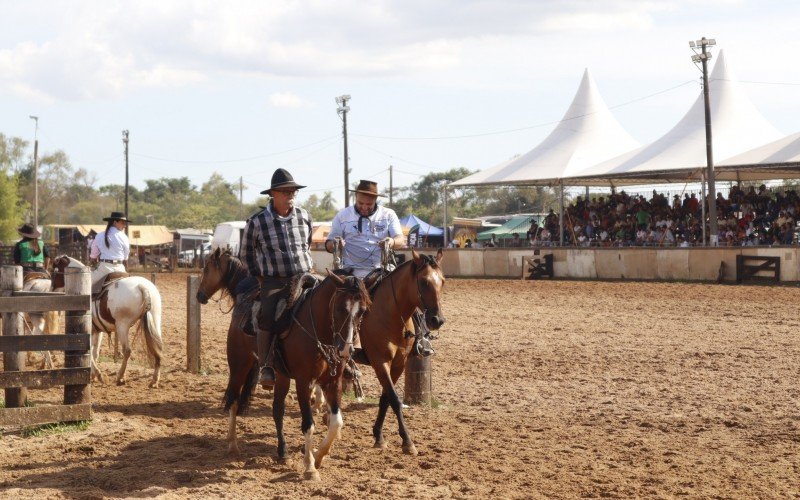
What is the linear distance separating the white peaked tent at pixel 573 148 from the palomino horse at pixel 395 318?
106 ft

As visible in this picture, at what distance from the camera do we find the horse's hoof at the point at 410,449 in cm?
817

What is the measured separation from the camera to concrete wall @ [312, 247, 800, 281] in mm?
27984

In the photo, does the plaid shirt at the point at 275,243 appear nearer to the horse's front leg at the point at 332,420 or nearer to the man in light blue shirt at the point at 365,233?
the horse's front leg at the point at 332,420

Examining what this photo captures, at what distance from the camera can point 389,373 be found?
343 inches

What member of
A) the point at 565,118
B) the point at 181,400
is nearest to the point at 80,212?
the point at 565,118

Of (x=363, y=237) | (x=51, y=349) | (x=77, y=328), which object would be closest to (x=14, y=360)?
(x=51, y=349)

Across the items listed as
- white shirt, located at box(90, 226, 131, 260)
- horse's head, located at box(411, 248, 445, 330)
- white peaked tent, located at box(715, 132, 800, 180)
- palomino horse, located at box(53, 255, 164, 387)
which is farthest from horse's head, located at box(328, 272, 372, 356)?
white peaked tent, located at box(715, 132, 800, 180)

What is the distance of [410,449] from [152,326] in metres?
5.46

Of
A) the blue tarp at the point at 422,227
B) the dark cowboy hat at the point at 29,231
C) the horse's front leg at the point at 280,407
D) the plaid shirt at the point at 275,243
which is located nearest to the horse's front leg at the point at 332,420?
the horse's front leg at the point at 280,407

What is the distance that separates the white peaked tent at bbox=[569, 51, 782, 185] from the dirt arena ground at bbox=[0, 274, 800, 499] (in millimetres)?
20609

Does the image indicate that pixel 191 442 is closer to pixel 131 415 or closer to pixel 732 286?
pixel 131 415

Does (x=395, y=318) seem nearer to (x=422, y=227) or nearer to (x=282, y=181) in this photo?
(x=282, y=181)

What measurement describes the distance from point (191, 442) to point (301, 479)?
177cm

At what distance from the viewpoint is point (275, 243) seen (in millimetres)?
8281
